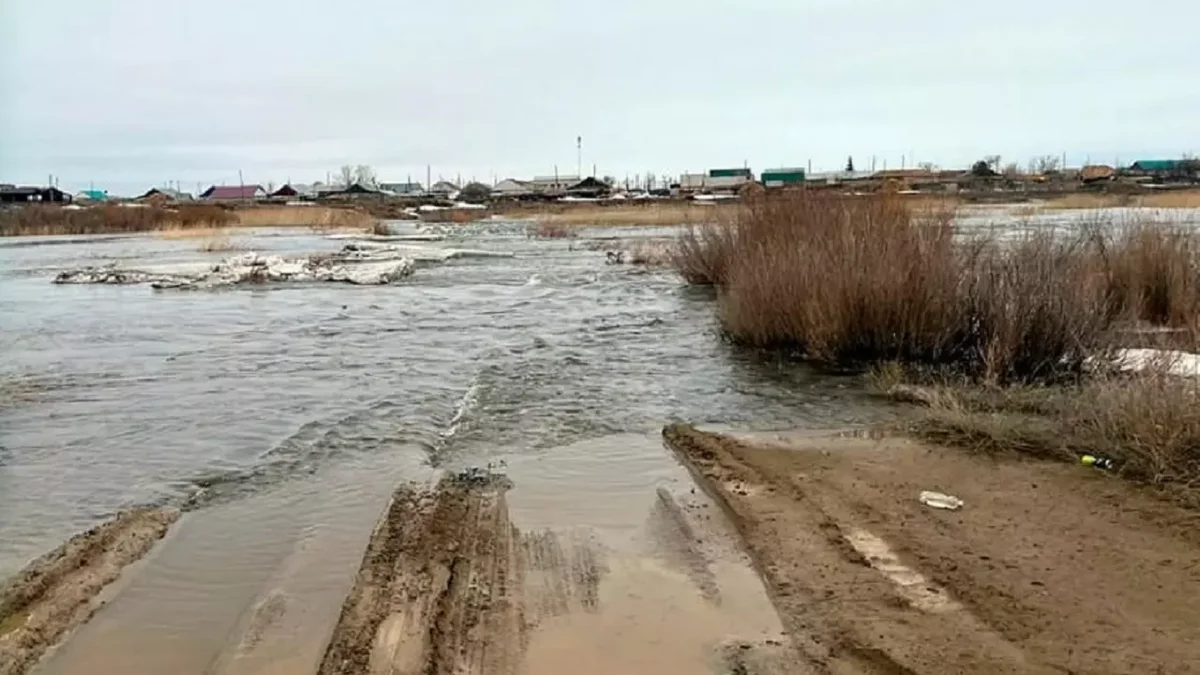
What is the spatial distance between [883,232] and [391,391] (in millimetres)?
6700

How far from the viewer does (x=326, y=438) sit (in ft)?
31.8

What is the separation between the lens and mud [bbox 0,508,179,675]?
510 centimetres

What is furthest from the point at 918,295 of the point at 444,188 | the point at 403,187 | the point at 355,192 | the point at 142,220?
the point at 403,187

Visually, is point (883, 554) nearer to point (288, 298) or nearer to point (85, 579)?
point (85, 579)

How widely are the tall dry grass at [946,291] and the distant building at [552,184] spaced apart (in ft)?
365

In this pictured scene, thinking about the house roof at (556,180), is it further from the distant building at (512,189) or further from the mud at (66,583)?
the mud at (66,583)

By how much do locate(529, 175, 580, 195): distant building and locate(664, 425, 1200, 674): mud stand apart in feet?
388

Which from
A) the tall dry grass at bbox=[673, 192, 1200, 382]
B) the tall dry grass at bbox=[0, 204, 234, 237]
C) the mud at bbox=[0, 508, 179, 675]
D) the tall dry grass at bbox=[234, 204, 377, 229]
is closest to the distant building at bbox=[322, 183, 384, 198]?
the tall dry grass at bbox=[234, 204, 377, 229]

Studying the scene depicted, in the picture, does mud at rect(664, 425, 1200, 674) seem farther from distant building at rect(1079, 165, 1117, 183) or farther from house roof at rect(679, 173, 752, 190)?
house roof at rect(679, 173, 752, 190)

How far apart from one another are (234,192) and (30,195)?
41566mm

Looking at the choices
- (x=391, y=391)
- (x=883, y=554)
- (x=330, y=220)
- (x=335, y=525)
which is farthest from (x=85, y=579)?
(x=330, y=220)

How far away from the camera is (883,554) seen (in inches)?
233

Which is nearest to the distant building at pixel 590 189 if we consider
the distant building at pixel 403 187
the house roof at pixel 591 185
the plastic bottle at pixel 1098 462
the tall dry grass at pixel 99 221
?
the house roof at pixel 591 185

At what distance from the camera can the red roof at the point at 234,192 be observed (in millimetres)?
136025
